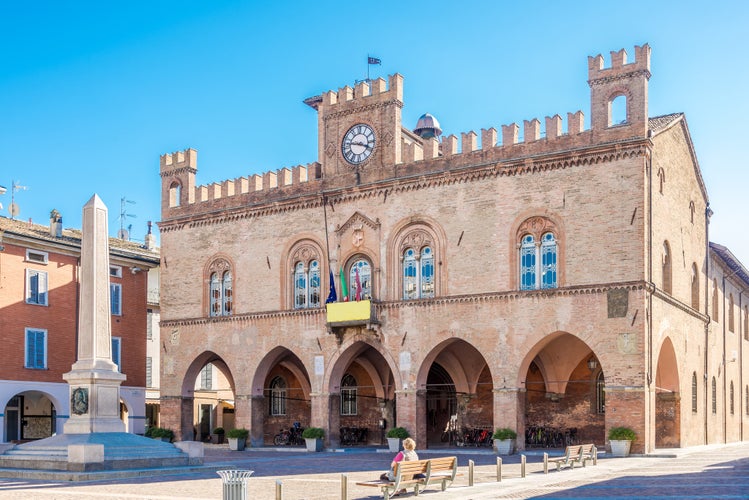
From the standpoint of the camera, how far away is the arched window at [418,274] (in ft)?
112

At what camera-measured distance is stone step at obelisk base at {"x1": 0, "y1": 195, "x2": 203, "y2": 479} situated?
23516 mm

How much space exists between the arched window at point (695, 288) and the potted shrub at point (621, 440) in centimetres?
929

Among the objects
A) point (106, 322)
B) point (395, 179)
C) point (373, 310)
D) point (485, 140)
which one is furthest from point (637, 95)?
point (106, 322)

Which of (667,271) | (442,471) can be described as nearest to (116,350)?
(667,271)

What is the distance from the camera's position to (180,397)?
3922cm

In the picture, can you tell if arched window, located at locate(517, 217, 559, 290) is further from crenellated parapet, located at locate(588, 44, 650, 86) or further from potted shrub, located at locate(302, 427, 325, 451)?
potted shrub, located at locate(302, 427, 325, 451)

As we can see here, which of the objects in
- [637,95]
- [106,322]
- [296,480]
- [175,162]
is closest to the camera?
[296,480]

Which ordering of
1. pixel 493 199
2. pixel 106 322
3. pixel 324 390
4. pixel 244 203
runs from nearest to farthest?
pixel 106 322 → pixel 493 199 → pixel 324 390 → pixel 244 203

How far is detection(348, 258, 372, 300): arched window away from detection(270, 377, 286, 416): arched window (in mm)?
8506

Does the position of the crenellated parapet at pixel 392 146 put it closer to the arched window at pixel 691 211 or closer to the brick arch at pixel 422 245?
the brick arch at pixel 422 245

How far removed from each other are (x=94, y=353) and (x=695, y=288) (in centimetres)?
2257

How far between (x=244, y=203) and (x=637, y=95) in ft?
52.3

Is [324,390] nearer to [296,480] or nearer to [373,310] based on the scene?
[373,310]

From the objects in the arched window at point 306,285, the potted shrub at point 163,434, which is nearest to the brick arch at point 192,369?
the potted shrub at point 163,434
